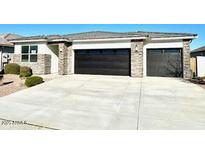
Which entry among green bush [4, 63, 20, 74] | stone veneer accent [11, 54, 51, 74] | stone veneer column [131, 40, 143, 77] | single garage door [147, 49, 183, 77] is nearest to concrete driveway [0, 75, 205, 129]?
stone veneer column [131, 40, 143, 77]

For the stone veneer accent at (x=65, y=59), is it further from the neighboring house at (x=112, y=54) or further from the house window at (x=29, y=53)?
the house window at (x=29, y=53)

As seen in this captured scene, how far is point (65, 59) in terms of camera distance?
16.2m

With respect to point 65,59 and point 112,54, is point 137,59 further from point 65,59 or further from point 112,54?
point 65,59

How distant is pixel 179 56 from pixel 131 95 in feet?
25.9

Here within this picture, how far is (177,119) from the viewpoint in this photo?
5422 mm

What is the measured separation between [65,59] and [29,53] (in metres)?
3.58

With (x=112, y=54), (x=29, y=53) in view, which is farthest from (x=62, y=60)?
(x=112, y=54)

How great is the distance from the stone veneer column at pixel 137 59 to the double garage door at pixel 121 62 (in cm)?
89

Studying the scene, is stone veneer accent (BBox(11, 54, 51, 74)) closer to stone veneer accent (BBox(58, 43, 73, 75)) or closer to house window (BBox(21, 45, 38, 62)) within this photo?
house window (BBox(21, 45, 38, 62))

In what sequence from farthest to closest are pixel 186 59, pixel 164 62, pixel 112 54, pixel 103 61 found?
pixel 103 61 → pixel 112 54 → pixel 164 62 → pixel 186 59

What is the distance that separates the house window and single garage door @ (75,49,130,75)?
12.7 feet

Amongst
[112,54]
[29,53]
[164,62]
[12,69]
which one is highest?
[29,53]

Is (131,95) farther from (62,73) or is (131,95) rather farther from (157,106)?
(62,73)

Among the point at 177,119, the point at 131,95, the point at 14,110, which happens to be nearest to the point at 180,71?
the point at 131,95
